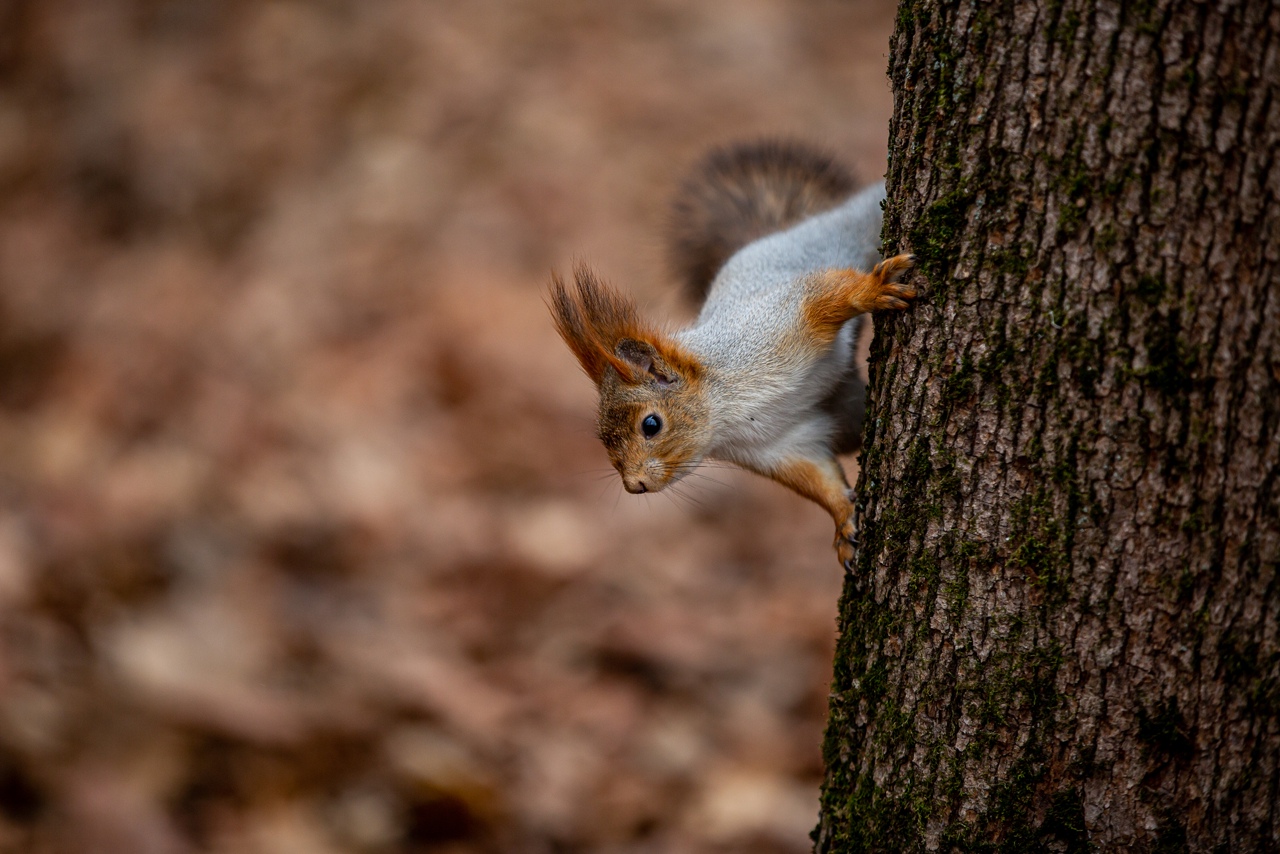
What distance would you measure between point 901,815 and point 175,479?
3.94 meters

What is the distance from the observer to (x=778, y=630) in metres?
4.03

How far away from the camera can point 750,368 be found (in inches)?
88.8

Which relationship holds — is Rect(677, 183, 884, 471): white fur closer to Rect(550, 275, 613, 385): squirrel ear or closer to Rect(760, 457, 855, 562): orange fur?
Rect(760, 457, 855, 562): orange fur

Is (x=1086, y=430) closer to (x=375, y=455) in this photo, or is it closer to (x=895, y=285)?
(x=895, y=285)

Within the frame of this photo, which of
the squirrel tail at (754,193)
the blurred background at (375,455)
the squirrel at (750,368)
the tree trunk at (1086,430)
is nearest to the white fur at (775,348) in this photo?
the squirrel at (750,368)

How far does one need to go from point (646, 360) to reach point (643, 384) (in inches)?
2.2

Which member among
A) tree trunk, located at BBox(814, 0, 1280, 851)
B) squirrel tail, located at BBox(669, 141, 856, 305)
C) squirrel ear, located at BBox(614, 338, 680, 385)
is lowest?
tree trunk, located at BBox(814, 0, 1280, 851)

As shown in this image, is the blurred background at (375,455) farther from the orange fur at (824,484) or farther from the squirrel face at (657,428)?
the orange fur at (824,484)

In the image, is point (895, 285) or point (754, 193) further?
point (754, 193)

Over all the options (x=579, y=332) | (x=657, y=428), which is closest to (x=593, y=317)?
(x=579, y=332)

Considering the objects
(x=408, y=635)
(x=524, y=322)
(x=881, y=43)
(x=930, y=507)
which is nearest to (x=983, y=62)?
(x=930, y=507)

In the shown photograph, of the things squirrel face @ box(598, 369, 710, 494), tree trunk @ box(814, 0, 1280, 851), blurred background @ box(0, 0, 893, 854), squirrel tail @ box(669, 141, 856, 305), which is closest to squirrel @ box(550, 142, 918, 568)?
squirrel face @ box(598, 369, 710, 494)

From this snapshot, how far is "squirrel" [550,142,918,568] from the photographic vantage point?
7.26ft

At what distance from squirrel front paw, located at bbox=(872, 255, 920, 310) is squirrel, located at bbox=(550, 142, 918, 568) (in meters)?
0.34
